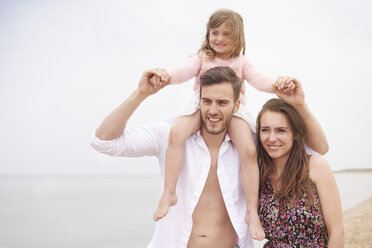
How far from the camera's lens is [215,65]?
3.72 m

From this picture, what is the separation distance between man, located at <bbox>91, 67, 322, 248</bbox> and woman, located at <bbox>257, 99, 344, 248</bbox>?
8.4 inches

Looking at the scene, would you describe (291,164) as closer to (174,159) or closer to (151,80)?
(174,159)

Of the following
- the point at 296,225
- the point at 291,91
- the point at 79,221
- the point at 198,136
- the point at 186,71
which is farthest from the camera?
the point at 79,221

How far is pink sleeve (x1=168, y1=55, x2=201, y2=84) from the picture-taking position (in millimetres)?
3531

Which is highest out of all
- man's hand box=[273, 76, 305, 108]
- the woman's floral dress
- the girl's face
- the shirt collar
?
the girl's face

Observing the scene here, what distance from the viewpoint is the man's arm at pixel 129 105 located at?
3.21 meters

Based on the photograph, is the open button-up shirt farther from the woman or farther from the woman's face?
the woman's face

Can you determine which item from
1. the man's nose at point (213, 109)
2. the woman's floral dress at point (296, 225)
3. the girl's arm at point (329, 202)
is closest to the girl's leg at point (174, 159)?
the man's nose at point (213, 109)

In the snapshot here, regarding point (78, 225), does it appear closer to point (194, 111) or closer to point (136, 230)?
point (136, 230)

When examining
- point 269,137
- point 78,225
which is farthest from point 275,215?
point 78,225

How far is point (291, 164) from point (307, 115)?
0.46 m

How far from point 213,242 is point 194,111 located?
1.23 m

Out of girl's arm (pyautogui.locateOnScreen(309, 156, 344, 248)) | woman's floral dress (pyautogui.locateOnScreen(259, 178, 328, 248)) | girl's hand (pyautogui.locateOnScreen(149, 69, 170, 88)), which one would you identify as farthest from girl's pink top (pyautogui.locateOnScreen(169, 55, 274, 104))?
woman's floral dress (pyautogui.locateOnScreen(259, 178, 328, 248))

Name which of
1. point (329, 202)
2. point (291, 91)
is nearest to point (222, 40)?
point (291, 91)
